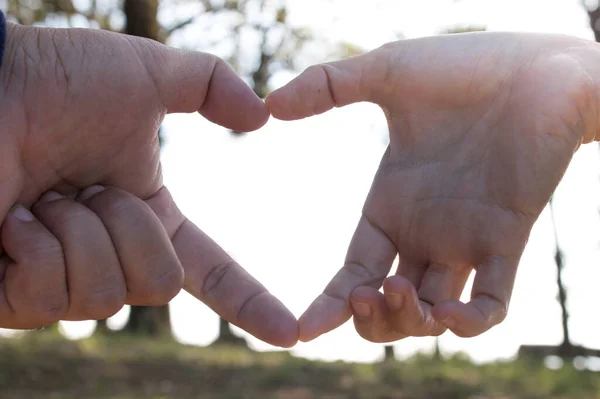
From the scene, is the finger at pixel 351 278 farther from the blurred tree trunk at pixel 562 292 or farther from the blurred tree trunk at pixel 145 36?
the blurred tree trunk at pixel 145 36

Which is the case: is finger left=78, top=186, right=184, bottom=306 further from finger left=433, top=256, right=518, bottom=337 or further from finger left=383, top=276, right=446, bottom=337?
finger left=433, top=256, right=518, bottom=337

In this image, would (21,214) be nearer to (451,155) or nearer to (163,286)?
(163,286)

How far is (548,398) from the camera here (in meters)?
4.30

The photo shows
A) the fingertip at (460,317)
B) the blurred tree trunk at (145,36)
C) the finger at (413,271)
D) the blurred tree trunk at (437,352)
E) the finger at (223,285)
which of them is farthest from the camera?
the blurred tree trunk at (145,36)

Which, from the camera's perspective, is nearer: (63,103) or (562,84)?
(63,103)

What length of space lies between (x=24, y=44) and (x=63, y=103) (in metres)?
0.21

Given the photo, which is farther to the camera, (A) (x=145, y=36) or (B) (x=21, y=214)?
(A) (x=145, y=36)

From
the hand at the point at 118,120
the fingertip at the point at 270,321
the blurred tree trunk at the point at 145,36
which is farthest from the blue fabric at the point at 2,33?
the blurred tree trunk at the point at 145,36

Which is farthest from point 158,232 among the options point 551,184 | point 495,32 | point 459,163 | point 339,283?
point 495,32

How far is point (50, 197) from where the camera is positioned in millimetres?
1499

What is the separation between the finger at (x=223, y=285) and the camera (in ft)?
5.18

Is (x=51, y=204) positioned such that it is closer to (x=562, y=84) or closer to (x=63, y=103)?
(x=63, y=103)

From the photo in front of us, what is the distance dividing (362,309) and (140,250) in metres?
0.52

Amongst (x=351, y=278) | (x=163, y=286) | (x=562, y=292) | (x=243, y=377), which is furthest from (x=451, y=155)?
(x=562, y=292)
